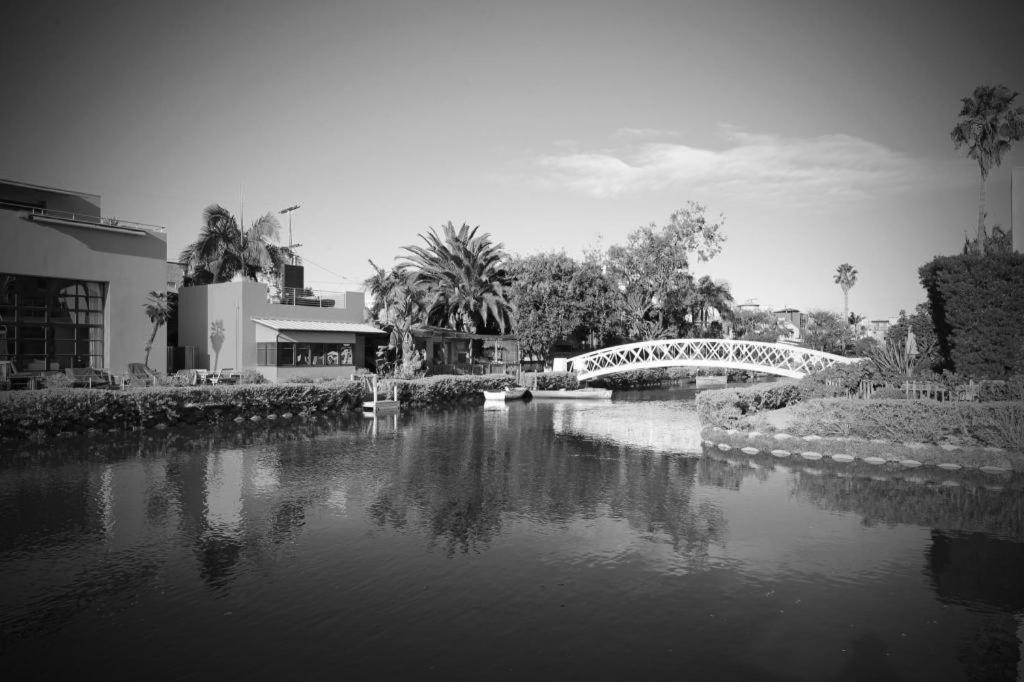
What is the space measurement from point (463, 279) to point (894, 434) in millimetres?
40064

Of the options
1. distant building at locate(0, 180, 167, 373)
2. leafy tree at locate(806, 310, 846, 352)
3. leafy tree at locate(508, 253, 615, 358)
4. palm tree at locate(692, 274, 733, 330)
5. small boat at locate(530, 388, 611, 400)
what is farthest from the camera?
leafy tree at locate(806, 310, 846, 352)

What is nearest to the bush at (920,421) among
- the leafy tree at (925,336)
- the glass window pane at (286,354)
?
the leafy tree at (925,336)

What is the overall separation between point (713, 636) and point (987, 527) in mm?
8140

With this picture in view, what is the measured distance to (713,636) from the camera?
8422 millimetres

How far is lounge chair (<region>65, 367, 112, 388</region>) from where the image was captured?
28016 mm

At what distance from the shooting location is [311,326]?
36.3m

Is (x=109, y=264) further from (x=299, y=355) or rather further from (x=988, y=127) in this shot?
(x=988, y=127)

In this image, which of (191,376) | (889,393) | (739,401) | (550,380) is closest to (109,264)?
(191,376)

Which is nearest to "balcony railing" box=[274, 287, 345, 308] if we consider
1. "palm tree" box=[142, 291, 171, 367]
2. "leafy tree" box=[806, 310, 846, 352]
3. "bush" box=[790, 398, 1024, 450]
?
"palm tree" box=[142, 291, 171, 367]

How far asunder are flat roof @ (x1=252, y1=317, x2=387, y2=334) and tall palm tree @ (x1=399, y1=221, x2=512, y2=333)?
1431 cm

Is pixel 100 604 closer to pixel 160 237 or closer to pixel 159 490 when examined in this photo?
pixel 159 490

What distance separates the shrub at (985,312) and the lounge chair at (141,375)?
31855 mm

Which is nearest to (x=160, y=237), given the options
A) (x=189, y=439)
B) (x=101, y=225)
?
(x=101, y=225)

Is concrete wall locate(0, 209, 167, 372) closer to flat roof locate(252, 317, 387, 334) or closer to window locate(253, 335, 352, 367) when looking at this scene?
window locate(253, 335, 352, 367)
